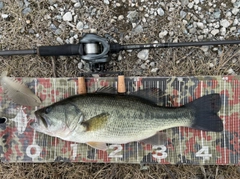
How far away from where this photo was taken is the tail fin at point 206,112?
328cm

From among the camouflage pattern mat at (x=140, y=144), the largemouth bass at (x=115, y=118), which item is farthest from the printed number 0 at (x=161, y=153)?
the largemouth bass at (x=115, y=118)

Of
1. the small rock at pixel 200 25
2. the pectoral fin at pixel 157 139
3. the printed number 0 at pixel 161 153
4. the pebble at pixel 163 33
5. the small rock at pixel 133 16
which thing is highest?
the small rock at pixel 133 16

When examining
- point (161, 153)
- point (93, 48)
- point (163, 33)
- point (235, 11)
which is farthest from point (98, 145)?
point (235, 11)

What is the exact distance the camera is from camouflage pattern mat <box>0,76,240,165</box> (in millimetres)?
3512

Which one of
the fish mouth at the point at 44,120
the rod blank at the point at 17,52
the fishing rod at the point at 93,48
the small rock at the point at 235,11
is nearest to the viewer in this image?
the fish mouth at the point at 44,120

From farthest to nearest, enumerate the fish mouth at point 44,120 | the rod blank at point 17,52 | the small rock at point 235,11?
the small rock at point 235,11, the rod blank at point 17,52, the fish mouth at point 44,120

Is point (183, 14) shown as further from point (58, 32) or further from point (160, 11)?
point (58, 32)

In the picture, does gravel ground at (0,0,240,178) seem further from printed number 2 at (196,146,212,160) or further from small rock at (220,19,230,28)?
printed number 2 at (196,146,212,160)

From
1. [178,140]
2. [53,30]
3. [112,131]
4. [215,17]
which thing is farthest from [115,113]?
[215,17]

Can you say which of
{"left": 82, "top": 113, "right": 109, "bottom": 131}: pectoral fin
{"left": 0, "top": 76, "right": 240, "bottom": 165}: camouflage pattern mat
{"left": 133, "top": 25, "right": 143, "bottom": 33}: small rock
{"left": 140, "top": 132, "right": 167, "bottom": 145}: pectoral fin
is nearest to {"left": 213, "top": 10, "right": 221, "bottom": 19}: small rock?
{"left": 0, "top": 76, "right": 240, "bottom": 165}: camouflage pattern mat

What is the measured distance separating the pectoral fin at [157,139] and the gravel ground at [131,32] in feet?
1.57

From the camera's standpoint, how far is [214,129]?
3.35 m

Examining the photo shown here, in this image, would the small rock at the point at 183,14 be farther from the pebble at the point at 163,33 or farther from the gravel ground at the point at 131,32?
the pebble at the point at 163,33

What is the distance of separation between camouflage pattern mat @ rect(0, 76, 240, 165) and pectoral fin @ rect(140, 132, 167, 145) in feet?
A: 0.46
